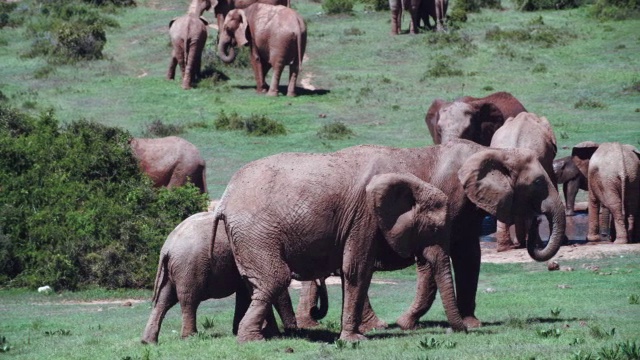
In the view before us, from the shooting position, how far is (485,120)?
2645cm

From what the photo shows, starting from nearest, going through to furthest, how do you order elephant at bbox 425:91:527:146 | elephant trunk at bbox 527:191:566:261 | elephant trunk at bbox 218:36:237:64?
elephant trunk at bbox 527:191:566:261, elephant at bbox 425:91:527:146, elephant trunk at bbox 218:36:237:64

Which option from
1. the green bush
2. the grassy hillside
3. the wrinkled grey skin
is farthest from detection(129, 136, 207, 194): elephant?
the green bush

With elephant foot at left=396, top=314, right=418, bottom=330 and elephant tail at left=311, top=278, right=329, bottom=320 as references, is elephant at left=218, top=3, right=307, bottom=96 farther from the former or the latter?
elephant foot at left=396, top=314, right=418, bottom=330

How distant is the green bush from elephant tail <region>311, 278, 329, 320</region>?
33.5 meters

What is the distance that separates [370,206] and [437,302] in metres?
4.28

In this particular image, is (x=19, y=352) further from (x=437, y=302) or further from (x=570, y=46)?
(x=570, y=46)

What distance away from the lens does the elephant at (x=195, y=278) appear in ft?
50.2

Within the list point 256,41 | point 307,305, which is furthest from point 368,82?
point 307,305

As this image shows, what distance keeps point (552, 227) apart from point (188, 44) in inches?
944

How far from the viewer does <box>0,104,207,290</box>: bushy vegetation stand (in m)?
21.0

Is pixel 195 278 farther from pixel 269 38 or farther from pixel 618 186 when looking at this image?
pixel 269 38

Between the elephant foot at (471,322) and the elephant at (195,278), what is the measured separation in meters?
1.75

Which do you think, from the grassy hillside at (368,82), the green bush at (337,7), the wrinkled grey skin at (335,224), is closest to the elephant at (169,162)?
the grassy hillside at (368,82)

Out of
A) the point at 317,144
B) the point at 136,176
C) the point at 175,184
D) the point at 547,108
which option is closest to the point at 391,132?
the point at 317,144
